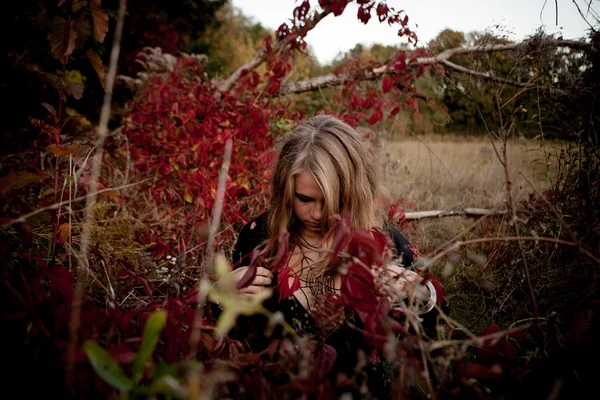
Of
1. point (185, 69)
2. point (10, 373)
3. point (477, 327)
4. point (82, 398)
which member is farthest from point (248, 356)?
point (185, 69)

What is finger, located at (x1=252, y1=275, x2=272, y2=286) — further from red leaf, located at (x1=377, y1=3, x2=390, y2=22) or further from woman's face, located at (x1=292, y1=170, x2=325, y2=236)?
red leaf, located at (x1=377, y1=3, x2=390, y2=22)

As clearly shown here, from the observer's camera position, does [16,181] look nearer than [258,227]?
Yes

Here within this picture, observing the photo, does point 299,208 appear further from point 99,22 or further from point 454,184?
point 454,184

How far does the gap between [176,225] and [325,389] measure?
227 centimetres

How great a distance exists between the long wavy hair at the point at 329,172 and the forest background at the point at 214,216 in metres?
0.42

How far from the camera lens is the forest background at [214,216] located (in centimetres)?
65

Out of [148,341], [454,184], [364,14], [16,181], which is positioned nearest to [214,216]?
[148,341]

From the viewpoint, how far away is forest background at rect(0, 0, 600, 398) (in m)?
0.65

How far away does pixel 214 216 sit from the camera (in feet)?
2.71

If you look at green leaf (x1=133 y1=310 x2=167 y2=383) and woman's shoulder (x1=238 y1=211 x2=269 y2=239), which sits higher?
green leaf (x1=133 y1=310 x2=167 y2=383)

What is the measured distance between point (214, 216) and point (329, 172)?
851 millimetres

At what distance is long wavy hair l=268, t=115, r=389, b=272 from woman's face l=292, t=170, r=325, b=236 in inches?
0.9

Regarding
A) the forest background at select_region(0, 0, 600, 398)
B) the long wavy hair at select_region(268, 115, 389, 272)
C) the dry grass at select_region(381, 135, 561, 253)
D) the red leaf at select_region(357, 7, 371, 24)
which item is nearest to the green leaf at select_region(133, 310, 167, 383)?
the forest background at select_region(0, 0, 600, 398)

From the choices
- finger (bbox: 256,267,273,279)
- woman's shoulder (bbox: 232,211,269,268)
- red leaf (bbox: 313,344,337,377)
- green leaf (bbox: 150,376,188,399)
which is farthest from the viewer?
woman's shoulder (bbox: 232,211,269,268)
